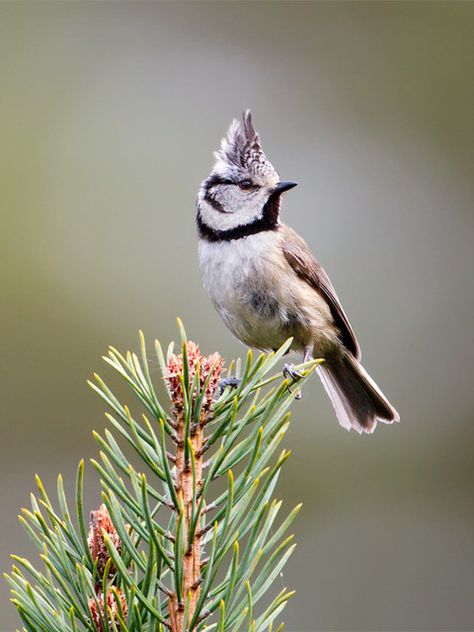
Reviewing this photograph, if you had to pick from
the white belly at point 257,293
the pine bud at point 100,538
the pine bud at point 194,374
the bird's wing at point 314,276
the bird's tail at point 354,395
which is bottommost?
the pine bud at point 100,538

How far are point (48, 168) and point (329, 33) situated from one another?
4.16 m

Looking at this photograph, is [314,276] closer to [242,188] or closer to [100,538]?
[242,188]

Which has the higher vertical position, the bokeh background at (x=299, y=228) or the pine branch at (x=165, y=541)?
the bokeh background at (x=299, y=228)

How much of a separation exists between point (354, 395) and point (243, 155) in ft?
3.83

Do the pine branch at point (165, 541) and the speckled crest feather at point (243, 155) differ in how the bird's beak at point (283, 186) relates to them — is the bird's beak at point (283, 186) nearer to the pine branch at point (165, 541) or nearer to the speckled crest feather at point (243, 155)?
the speckled crest feather at point (243, 155)

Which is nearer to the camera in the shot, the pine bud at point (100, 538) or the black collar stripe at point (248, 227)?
the pine bud at point (100, 538)

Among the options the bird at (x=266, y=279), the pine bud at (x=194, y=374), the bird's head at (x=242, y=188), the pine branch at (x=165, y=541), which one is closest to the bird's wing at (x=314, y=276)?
the bird at (x=266, y=279)

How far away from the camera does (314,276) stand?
3893mm

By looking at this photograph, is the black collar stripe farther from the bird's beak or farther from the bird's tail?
the bird's tail

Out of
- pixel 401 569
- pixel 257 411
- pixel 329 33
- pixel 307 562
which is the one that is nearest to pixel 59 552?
pixel 257 411

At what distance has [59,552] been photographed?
1.45 metres

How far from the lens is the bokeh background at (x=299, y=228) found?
19.0 feet

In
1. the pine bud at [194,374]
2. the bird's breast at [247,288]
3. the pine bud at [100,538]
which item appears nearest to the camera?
the pine bud at [100,538]

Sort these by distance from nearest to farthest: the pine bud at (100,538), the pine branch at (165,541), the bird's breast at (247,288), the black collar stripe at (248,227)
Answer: the pine branch at (165,541) → the pine bud at (100,538) → the bird's breast at (247,288) → the black collar stripe at (248,227)
